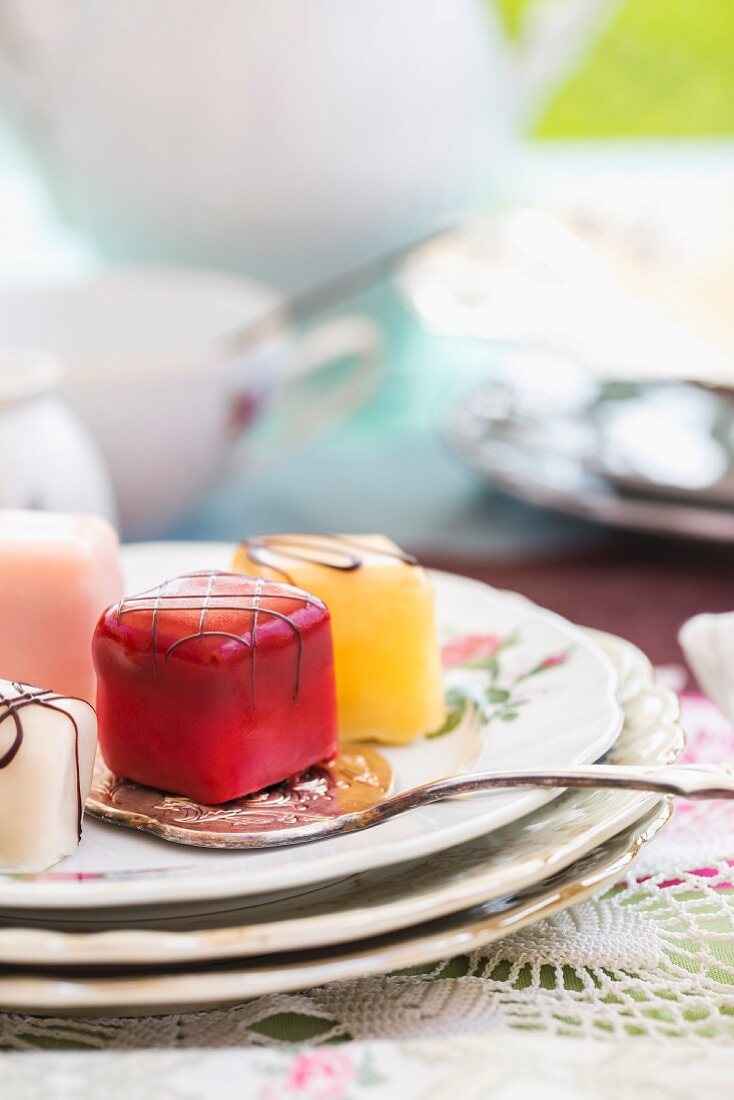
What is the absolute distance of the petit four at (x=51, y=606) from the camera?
26.2 inches

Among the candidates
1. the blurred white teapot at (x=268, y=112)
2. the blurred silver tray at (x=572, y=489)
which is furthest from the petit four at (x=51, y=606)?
the blurred white teapot at (x=268, y=112)

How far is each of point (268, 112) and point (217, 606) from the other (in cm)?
81

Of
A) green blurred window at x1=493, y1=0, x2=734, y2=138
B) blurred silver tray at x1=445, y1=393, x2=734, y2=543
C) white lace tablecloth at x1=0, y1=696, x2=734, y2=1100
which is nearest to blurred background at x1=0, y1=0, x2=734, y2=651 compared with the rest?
blurred silver tray at x1=445, y1=393, x2=734, y2=543

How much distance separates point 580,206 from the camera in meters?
1.37

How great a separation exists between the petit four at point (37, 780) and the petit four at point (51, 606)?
114 mm

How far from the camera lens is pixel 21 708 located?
54 centimetres

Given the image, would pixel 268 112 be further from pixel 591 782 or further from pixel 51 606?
pixel 591 782

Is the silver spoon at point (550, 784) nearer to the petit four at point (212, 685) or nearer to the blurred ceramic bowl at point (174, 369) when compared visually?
the petit four at point (212, 685)

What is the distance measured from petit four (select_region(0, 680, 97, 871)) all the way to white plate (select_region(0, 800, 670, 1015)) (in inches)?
2.6

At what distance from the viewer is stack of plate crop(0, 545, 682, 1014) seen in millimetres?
453

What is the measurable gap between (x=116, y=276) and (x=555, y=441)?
1.48ft

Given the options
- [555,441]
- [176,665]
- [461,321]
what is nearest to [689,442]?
[555,441]

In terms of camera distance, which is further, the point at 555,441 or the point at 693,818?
the point at 555,441

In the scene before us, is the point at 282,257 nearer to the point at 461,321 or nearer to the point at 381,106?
the point at 381,106
